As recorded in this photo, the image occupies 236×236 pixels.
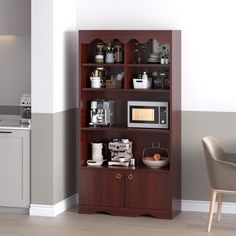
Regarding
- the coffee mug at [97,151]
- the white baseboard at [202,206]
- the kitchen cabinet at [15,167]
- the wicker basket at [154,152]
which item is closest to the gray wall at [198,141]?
the white baseboard at [202,206]

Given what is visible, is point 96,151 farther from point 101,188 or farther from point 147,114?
point 147,114

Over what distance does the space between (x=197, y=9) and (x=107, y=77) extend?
3.46 ft

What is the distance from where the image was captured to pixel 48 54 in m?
6.15

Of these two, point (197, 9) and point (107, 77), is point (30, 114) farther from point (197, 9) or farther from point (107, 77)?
point (197, 9)

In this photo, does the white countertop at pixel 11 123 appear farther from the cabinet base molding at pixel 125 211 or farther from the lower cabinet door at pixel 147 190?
the lower cabinet door at pixel 147 190

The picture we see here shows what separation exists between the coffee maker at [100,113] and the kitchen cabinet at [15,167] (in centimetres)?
62

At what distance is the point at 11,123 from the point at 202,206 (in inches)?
78.9

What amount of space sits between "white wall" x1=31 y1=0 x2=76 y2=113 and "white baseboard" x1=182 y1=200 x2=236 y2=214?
4.86 feet

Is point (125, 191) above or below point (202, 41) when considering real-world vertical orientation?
below

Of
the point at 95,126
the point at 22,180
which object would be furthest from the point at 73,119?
the point at 22,180

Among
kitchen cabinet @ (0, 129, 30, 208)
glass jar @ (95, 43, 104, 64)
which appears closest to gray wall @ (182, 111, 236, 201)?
glass jar @ (95, 43, 104, 64)

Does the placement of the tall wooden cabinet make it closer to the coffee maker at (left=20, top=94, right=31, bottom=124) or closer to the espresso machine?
the espresso machine

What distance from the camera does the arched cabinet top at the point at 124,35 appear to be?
19.8ft

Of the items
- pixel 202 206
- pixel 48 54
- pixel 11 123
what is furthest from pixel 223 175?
pixel 11 123
